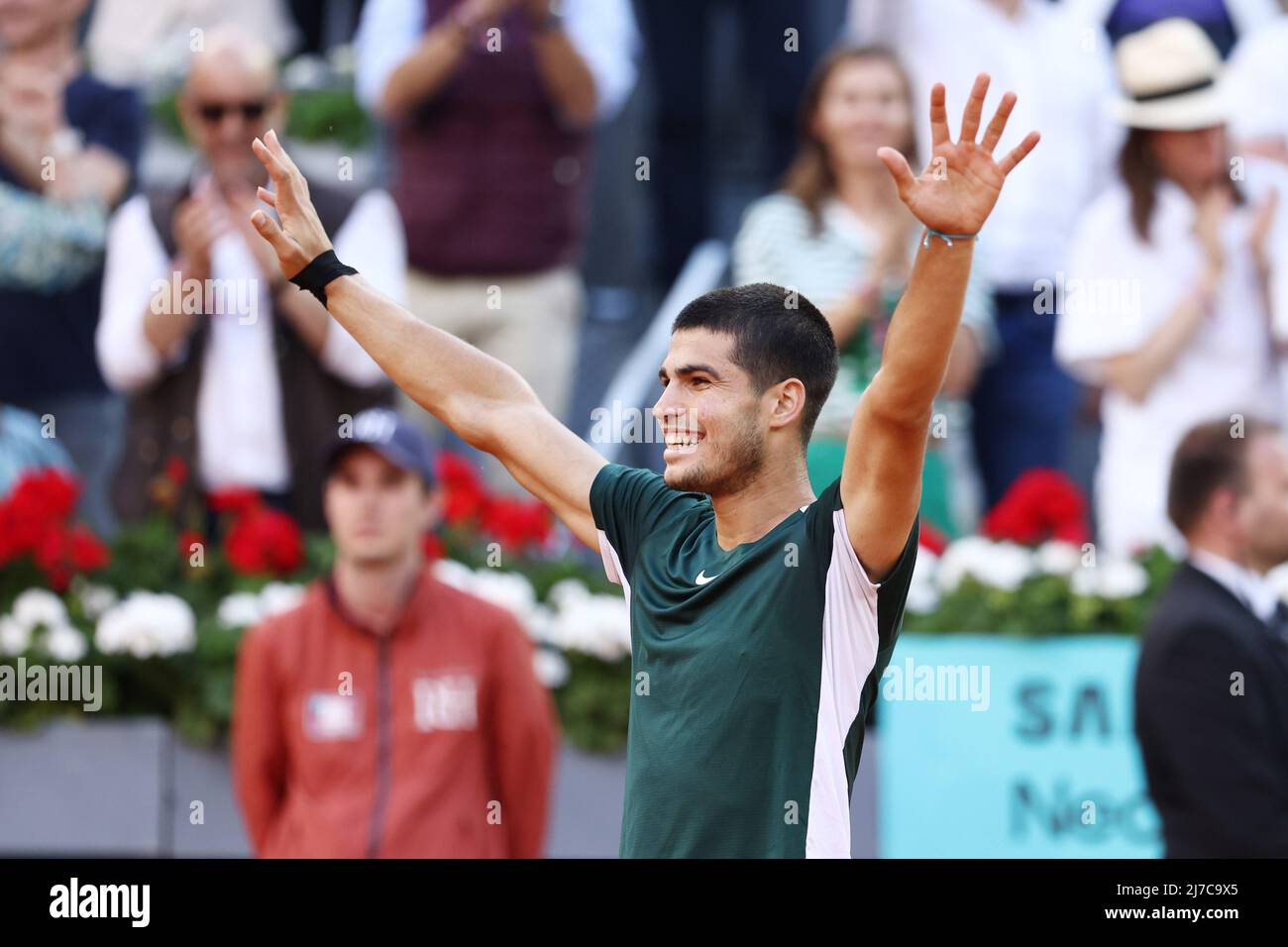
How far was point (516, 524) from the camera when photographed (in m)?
7.32

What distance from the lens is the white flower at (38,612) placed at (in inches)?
277

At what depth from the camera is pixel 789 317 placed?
3.92 meters

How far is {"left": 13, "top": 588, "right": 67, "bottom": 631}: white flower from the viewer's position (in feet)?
23.1

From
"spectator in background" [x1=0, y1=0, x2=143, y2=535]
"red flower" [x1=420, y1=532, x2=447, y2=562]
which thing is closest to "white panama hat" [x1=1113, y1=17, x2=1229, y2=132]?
"red flower" [x1=420, y1=532, x2=447, y2=562]

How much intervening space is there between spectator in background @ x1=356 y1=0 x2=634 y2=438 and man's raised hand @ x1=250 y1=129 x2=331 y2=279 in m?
3.76

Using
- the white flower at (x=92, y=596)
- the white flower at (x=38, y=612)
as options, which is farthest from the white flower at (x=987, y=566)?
the white flower at (x=38, y=612)

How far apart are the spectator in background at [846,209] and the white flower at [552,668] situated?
1.36 meters

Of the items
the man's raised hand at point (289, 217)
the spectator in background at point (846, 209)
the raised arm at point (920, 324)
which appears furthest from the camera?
the spectator in background at point (846, 209)

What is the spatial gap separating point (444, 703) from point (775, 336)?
2.49m

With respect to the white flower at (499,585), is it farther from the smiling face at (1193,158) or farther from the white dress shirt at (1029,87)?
the smiling face at (1193,158)

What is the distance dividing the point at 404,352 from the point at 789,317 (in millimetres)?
806

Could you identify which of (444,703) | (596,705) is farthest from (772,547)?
(596,705)

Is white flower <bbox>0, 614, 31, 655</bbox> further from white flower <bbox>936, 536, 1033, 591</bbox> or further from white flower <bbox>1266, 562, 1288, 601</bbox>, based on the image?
white flower <bbox>1266, 562, 1288, 601</bbox>
